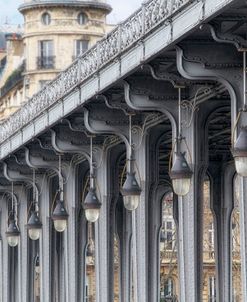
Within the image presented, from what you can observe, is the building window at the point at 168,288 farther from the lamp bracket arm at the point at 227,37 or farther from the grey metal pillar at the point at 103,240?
the lamp bracket arm at the point at 227,37

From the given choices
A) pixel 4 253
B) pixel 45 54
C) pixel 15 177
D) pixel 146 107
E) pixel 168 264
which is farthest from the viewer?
pixel 45 54

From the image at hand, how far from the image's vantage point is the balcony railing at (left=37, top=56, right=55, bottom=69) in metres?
119

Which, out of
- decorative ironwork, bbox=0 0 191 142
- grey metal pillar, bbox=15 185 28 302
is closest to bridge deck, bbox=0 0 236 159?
decorative ironwork, bbox=0 0 191 142

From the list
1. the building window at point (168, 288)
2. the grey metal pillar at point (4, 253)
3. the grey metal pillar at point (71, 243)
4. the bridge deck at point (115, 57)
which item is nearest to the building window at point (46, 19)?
the building window at point (168, 288)

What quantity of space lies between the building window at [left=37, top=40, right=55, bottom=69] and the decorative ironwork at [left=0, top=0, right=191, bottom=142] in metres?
59.0

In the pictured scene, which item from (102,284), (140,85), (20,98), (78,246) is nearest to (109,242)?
(102,284)

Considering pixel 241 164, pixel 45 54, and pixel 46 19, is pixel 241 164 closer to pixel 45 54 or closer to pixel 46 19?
pixel 46 19

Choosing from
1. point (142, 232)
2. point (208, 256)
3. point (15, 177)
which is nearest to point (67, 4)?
point (208, 256)

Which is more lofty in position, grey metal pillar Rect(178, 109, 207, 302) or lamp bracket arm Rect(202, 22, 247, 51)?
lamp bracket arm Rect(202, 22, 247, 51)

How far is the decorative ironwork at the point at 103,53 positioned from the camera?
1495 inches

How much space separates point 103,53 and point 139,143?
3017mm

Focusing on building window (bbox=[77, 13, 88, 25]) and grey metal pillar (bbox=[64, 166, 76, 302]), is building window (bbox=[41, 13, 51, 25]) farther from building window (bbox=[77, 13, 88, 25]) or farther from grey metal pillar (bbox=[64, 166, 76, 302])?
grey metal pillar (bbox=[64, 166, 76, 302])

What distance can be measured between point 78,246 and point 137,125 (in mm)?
10432

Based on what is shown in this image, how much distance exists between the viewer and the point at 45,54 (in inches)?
4729
